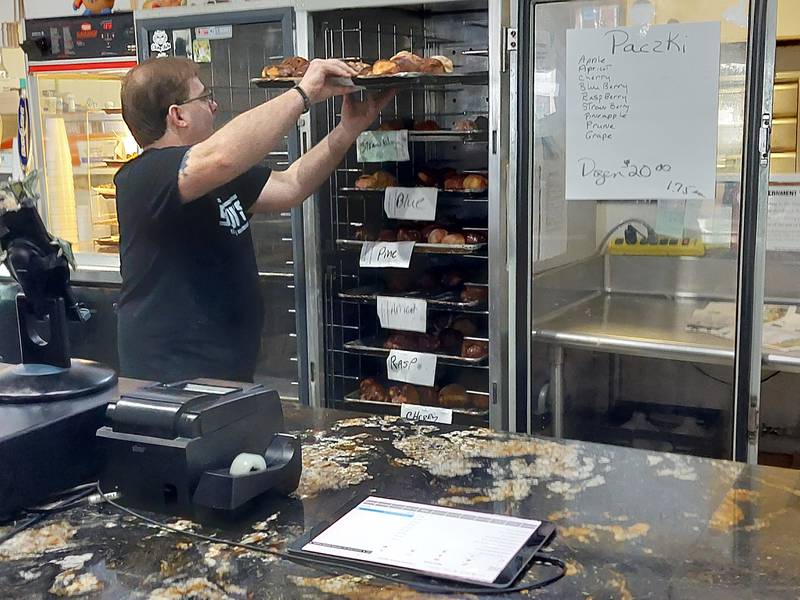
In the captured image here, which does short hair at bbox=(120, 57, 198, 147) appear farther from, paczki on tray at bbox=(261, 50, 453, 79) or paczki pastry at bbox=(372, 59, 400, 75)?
paczki pastry at bbox=(372, 59, 400, 75)

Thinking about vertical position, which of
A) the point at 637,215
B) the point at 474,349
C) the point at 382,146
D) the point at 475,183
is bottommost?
the point at 474,349

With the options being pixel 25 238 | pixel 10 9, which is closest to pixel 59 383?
pixel 25 238

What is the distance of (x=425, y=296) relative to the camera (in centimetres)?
338

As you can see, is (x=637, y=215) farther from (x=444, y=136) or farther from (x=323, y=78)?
(x=323, y=78)

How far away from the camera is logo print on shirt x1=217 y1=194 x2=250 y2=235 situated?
9.07ft

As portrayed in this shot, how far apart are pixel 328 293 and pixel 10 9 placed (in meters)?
3.09

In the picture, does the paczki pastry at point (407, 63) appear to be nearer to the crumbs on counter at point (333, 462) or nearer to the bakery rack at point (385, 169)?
the bakery rack at point (385, 169)

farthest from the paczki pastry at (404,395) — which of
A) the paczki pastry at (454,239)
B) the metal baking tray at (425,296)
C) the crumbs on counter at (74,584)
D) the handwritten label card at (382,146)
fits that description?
the crumbs on counter at (74,584)

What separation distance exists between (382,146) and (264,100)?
627 millimetres

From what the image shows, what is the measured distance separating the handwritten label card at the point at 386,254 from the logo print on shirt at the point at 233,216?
25.1 inches

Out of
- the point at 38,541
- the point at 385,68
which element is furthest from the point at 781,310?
the point at 38,541

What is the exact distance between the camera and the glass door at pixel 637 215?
2820 mm

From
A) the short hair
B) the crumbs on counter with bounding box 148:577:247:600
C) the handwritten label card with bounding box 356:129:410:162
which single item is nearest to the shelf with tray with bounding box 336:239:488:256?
the handwritten label card with bounding box 356:129:410:162

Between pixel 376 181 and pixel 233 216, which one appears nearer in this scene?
pixel 233 216
